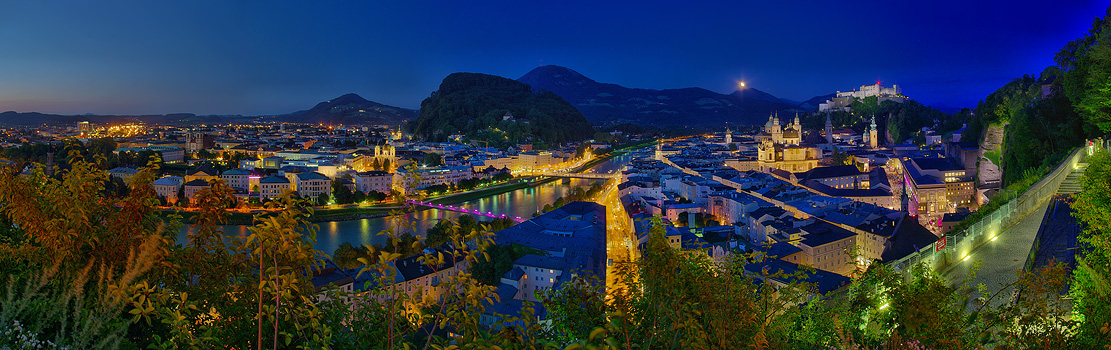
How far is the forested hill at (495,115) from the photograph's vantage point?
33875 mm

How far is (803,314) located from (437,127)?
35559mm

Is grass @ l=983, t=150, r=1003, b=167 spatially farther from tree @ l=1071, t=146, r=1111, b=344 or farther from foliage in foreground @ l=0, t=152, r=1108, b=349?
Answer: foliage in foreground @ l=0, t=152, r=1108, b=349

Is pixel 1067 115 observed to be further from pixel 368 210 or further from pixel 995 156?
pixel 368 210

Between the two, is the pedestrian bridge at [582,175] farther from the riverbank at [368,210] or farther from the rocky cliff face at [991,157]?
the rocky cliff face at [991,157]

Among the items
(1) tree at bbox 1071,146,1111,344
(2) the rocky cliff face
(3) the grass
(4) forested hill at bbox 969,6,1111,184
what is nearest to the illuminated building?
(2) the rocky cliff face

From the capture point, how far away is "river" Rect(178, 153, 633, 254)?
10.1m

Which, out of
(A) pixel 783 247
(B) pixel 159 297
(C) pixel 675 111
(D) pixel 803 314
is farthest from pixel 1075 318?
(C) pixel 675 111

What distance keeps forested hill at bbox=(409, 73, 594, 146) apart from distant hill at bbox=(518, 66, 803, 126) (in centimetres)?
2031

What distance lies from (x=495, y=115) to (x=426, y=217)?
24.1m

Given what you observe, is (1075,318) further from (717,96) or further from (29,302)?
(717,96)

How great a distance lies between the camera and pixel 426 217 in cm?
1271

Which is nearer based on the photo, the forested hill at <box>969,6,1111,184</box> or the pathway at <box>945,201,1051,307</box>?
the pathway at <box>945,201,1051,307</box>

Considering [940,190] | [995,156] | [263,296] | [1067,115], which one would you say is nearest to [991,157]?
[995,156]

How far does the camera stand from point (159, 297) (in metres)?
1.21
